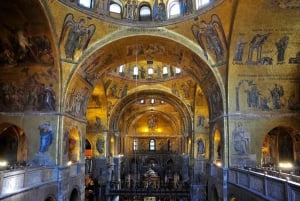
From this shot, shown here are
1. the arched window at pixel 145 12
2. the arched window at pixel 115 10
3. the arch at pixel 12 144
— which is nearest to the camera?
the arched window at pixel 115 10

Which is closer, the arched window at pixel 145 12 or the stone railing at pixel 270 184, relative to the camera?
the stone railing at pixel 270 184

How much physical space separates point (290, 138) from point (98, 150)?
61.7 ft

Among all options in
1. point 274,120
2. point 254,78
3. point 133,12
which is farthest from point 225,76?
point 133,12

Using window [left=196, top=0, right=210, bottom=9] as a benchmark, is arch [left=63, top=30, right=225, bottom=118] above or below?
below

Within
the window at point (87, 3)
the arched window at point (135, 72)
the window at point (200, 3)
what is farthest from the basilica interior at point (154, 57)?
the arched window at point (135, 72)

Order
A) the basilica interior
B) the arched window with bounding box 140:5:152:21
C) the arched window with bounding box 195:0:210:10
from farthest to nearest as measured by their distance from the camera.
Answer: the arched window with bounding box 140:5:152:21
the arched window with bounding box 195:0:210:10
the basilica interior

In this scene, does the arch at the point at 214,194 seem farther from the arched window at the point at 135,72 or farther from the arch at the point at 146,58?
the arched window at the point at 135,72

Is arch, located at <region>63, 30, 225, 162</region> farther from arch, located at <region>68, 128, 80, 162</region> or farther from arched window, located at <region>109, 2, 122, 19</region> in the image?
arch, located at <region>68, 128, 80, 162</region>

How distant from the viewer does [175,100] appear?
→ 34.1 meters

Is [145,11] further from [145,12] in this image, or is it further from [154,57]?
[154,57]

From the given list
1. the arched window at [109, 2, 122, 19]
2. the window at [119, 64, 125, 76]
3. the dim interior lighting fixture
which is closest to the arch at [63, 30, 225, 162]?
the arched window at [109, 2, 122, 19]

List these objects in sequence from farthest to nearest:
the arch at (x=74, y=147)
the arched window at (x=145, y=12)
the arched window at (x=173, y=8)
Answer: the arch at (x=74, y=147) < the arched window at (x=145, y=12) < the arched window at (x=173, y=8)

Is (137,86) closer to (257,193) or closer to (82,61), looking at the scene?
(82,61)

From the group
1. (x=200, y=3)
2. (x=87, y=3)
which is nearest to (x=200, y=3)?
(x=200, y=3)
